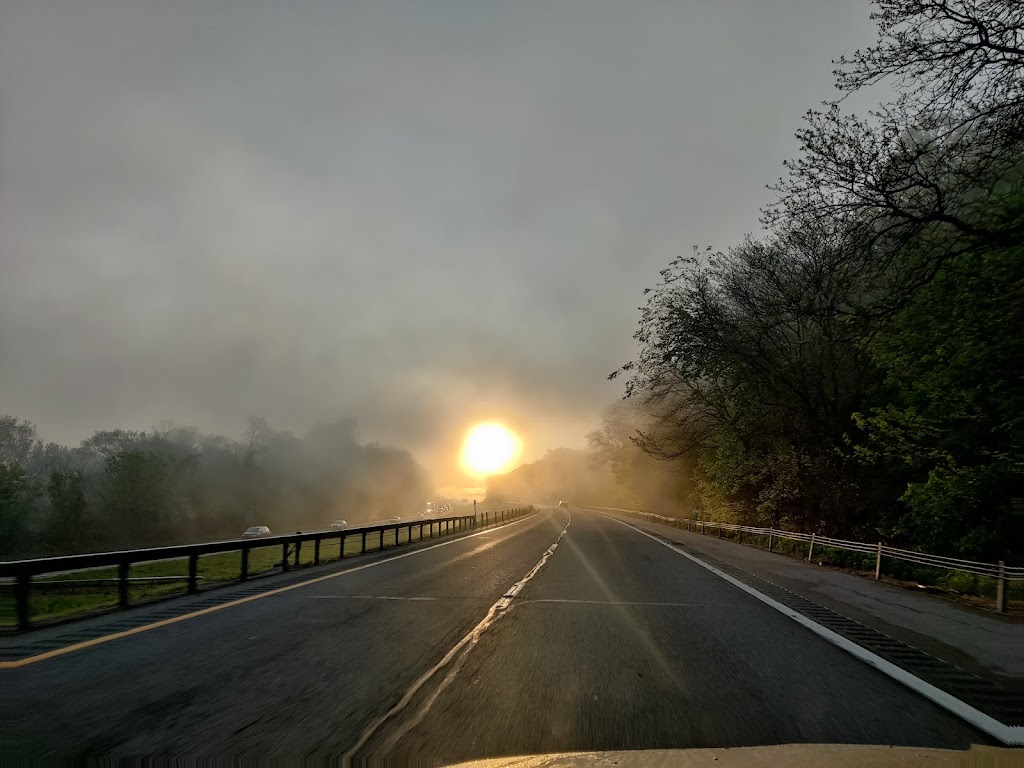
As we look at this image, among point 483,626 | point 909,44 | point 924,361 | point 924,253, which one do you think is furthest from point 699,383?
point 483,626

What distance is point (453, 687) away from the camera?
5312 millimetres

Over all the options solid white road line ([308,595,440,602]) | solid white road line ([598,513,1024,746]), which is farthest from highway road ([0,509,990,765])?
solid white road line ([308,595,440,602])

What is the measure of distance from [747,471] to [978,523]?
11922 millimetres

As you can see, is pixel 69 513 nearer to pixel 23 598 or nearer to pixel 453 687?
pixel 23 598

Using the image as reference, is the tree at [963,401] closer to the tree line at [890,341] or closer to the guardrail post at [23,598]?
the tree line at [890,341]

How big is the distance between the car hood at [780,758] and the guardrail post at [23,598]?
7348 millimetres

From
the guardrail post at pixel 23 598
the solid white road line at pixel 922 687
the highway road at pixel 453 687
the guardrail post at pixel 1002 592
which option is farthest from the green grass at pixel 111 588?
the guardrail post at pixel 1002 592

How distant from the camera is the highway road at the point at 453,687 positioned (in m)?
4.11

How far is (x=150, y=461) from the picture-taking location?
244ft

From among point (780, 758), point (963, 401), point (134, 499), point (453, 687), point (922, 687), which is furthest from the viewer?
point (134, 499)

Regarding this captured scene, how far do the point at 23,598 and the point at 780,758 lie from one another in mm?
9010

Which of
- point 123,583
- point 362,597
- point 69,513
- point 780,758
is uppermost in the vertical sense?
point 780,758

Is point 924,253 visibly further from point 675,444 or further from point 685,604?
point 675,444

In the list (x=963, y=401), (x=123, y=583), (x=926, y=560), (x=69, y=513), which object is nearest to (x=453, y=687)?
(x=123, y=583)
